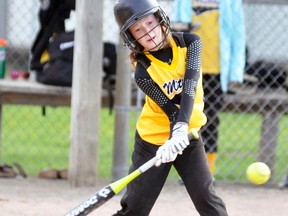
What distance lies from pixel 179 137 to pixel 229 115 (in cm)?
354

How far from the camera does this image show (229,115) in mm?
7574

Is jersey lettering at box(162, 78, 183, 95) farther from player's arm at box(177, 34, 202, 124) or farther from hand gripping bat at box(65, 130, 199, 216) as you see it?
hand gripping bat at box(65, 130, 199, 216)

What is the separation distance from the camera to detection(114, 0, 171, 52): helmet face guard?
4.27 m

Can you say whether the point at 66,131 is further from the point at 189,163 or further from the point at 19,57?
the point at 189,163

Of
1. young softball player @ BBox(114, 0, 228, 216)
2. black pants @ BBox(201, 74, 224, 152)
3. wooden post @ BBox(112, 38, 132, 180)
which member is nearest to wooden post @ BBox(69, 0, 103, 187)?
wooden post @ BBox(112, 38, 132, 180)

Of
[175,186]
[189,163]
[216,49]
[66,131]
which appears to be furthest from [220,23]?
[66,131]

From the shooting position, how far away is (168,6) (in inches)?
319

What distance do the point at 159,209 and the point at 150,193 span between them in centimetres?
140

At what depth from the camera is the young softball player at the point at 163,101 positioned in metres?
4.26

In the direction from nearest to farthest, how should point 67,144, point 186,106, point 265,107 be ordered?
point 186,106, point 265,107, point 67,144

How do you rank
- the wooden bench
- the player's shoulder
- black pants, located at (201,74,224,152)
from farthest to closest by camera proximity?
the wooden bench → black pants, located at (201,74,224,152) → the player's shoulder

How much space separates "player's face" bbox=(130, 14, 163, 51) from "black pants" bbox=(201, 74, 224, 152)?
238cm

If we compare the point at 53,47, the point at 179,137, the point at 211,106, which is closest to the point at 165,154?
the point at 179,137

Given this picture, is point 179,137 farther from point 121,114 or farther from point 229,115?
point 229,115
